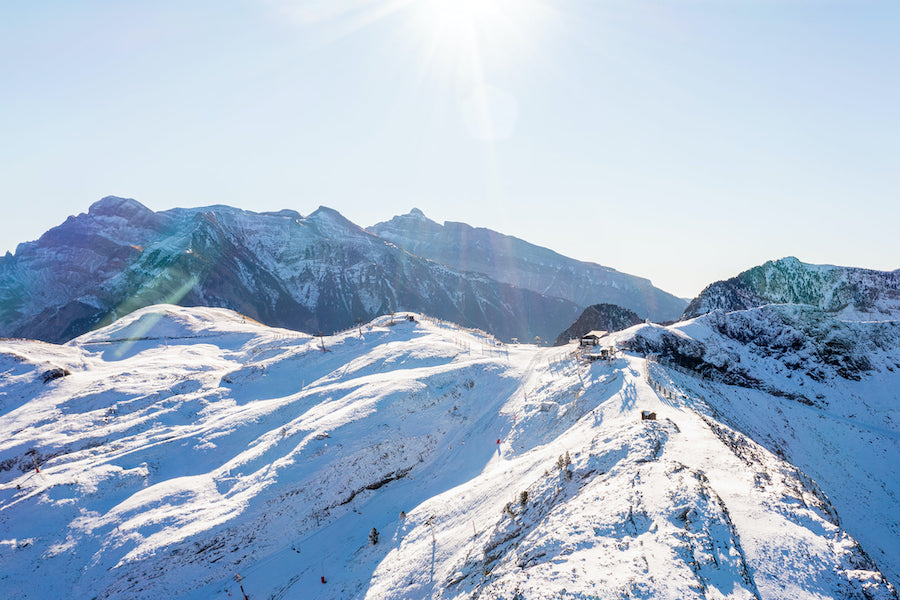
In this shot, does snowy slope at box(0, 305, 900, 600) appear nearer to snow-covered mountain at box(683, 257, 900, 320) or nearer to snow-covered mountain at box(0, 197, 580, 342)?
snow-covered mountain at box(683, 257, 900, 320)

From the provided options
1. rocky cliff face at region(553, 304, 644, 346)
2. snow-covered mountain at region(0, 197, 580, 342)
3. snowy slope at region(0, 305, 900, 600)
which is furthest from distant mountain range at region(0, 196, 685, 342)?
rocky cliff face at region(553, 304, 644, 346)

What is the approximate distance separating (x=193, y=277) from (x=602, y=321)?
14270 cm

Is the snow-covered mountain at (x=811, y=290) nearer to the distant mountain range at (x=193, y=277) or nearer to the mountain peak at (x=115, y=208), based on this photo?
the distant mountain range at (x=193, y=277)

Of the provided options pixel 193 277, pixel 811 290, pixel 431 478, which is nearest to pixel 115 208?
pixel 193 277

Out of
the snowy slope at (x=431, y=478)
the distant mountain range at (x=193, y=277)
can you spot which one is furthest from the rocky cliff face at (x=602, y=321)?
the distant mountain range at (x=193, y=277)

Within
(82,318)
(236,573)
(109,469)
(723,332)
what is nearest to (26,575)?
(109,469)

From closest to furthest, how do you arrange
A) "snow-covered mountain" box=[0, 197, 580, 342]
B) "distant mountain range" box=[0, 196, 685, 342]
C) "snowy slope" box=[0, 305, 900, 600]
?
"snowy slope" box=[0, 305, 900, 600], "distant mountain range" box=[0, 196, 685, 342], "snow-covered mountain" box=[0, 197, 580, 342]

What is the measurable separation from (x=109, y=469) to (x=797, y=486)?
40842mm

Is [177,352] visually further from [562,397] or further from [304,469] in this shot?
[562,397]

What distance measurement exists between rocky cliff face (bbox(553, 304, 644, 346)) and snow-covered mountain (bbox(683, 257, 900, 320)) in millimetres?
18103

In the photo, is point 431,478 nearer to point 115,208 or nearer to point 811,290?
point 811,290

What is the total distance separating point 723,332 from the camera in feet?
159

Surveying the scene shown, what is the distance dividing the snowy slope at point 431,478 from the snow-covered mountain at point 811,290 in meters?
48.9

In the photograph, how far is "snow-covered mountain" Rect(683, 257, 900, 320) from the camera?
77875mm
